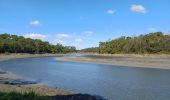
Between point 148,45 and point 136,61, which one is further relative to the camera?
point 148,45

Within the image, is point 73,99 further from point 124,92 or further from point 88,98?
point 124,92

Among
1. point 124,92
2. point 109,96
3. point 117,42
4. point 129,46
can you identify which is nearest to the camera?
point 109,96

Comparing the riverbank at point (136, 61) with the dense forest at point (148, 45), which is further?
the dense forest at point (148, 45)

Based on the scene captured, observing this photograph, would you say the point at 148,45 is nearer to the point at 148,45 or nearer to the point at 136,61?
the point at 148,45

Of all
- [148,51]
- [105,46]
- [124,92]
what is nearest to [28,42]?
[105,46]

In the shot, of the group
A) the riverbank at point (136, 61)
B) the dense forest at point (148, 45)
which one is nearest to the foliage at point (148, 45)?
the dense forest at point (148, 45)

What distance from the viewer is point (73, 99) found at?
1894 cm

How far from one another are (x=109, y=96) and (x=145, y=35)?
127743 millimetres

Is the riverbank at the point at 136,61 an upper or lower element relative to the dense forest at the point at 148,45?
lower

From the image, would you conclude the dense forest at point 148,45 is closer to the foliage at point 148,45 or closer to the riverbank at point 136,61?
the foliage at point 148,45

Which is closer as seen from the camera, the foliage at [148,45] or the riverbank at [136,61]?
the riverbank at [136,61]

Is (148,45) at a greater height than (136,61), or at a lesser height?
greater

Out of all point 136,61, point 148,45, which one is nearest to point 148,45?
point 148,45

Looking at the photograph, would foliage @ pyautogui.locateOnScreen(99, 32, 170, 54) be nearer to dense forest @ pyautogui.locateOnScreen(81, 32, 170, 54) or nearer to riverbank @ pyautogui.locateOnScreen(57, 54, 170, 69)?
dense forest @ pyautogui.locateOnScreen(81, 32, 170, 54)
